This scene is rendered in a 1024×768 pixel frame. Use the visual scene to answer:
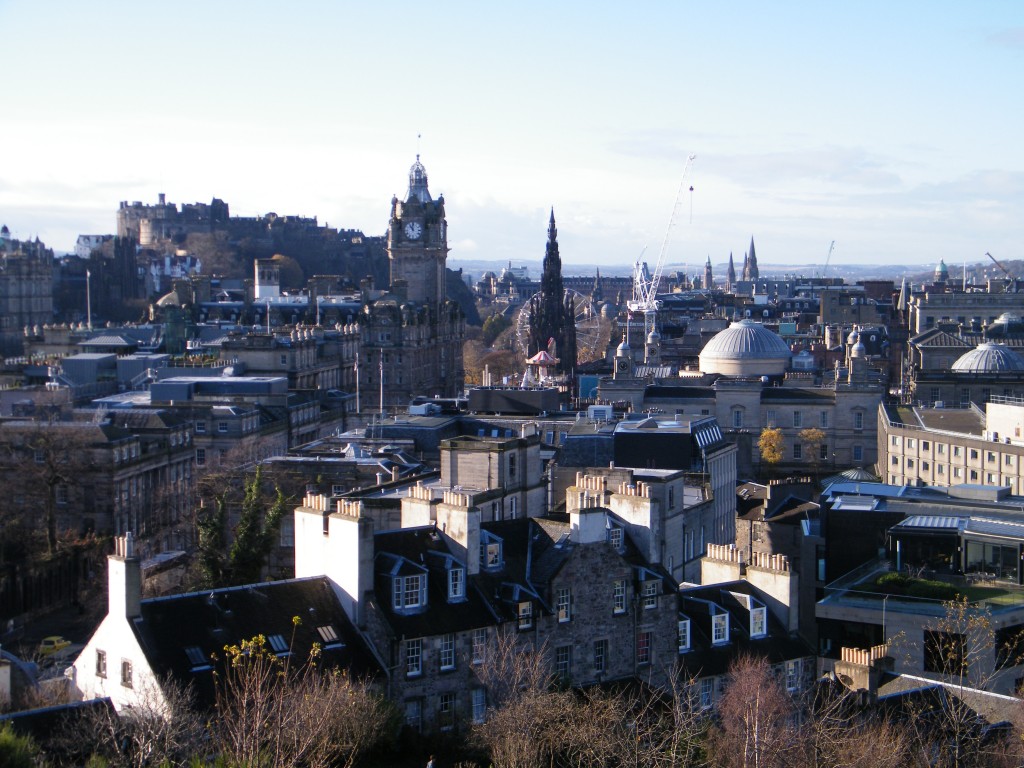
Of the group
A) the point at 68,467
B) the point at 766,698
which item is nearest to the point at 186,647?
the point at 766,698

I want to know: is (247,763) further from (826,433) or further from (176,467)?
(826,433)

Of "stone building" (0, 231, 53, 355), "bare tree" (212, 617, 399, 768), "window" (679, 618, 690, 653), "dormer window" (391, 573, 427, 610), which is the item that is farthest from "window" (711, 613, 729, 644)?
"stone building" (0, 231, 53, 355)

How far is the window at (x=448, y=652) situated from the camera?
29.1 metres

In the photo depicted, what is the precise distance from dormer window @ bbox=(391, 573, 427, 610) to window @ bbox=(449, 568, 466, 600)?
629 mm

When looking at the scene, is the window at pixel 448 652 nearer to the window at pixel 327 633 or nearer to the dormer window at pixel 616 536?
the window at pixel 327 633

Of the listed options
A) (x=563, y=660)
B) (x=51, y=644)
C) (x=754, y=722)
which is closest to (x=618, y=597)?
(x=563, y=660)

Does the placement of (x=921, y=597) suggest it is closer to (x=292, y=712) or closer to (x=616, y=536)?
(x=616, y=536)

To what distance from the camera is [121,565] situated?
2700cm

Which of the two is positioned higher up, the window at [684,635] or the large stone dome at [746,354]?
the large stone dome at [746,354]

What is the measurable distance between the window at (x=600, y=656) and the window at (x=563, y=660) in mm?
587

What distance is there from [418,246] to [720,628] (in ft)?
300

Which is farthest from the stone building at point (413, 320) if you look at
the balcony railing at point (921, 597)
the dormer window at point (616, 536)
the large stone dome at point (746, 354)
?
the dormer window at point (616, 536)

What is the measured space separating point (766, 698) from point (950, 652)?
19.3 feet

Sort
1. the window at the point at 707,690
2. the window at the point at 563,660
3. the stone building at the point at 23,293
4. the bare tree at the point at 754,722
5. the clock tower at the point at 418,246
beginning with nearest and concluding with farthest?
1. the bare tree at the point at 754,722
2. the window at the point at 563,660
3. the window at the point at 707,690
4. the clock tower at the point at 418,246
5. the stone building at the point at 23,293
